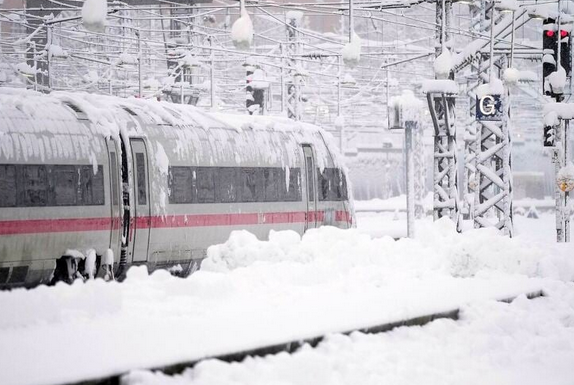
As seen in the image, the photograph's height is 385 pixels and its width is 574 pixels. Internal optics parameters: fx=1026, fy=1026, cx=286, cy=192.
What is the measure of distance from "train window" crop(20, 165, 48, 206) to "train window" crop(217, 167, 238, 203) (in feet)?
15.0

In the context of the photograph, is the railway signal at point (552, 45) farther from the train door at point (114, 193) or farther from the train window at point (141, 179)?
the train door at point (114, 193)

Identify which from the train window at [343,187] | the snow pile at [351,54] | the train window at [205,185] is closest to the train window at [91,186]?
the train window at [205,185]

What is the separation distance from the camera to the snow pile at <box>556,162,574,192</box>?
79.4 ft

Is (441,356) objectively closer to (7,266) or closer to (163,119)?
(7,266)

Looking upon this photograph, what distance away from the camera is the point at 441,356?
36.5ft

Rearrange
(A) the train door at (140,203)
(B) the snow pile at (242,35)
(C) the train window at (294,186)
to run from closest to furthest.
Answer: (B) the snow pile at (242,35), (A) the train door at (140,203), (C) the train window at (294,186)

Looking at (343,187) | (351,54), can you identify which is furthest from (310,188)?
(351,54)

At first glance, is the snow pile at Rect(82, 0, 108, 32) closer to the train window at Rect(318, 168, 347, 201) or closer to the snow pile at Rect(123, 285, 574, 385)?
the snow pile at Rect(123, 285, 574, 385)

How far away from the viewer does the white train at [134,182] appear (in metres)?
16.9

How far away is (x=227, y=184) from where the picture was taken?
21188 mm

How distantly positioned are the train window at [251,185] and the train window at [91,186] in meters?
4.27

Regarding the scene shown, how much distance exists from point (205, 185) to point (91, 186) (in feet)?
10.5

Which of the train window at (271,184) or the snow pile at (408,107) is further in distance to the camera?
the train window at (271,184)

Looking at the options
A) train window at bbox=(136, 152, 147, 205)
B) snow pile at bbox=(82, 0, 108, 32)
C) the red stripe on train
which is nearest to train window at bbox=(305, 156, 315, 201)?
the red stripe on train
